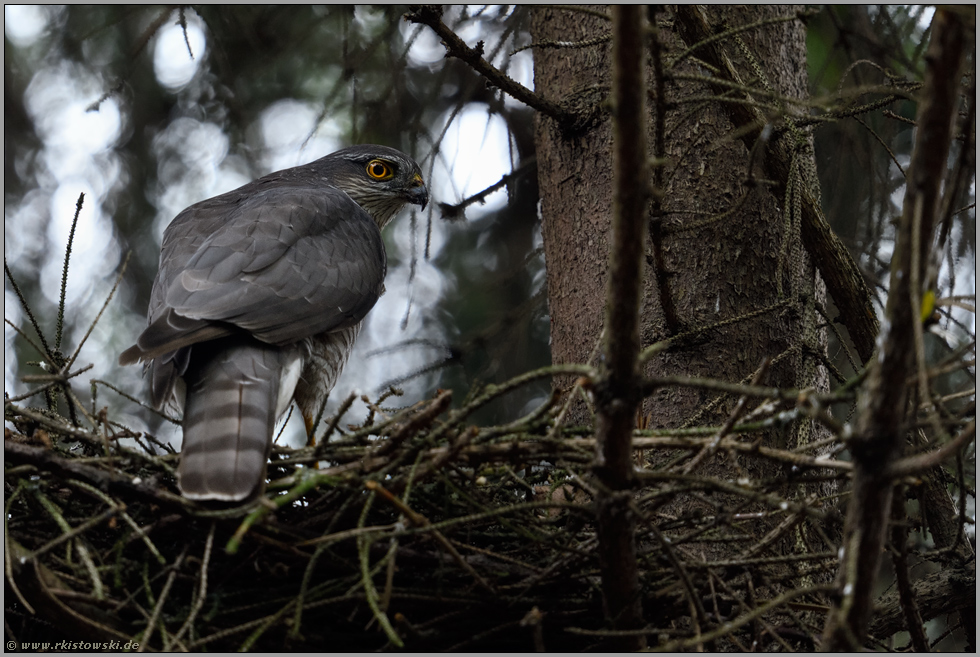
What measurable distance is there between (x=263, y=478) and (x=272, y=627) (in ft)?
1.28

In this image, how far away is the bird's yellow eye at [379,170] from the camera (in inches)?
198

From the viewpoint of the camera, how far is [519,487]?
2.77 m

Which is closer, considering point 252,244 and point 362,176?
point 252,244

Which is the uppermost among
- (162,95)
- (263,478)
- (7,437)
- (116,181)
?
(162,95)

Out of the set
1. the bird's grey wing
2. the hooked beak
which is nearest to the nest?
the bird's grey wing

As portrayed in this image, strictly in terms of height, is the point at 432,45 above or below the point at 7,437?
above

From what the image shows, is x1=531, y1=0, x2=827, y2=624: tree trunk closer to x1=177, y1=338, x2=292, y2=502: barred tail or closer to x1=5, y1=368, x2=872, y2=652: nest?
x1=5, y1=368, x2=872, y2=652: nest

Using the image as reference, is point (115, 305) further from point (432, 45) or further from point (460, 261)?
point (432, 45)

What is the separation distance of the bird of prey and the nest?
0.49 feet

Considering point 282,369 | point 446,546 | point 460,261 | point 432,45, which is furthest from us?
point 460,261

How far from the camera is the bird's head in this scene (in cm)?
503

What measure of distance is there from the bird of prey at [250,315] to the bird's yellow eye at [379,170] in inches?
20.9

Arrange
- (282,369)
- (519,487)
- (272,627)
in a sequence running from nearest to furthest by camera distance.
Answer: (272,627) → (519,487) → (282,369)

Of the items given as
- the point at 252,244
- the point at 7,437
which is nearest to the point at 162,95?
the point at 252,244
